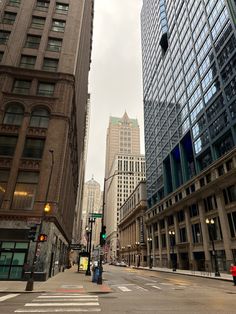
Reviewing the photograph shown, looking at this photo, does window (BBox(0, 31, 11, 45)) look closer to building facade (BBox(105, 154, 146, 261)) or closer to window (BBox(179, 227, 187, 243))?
window (BBox(179, 227, 187, 243))

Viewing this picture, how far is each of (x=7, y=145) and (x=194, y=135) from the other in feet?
131

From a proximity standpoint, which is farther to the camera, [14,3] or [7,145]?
[14,3]

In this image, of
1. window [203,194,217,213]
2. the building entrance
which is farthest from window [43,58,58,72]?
window [203,194,217,213]

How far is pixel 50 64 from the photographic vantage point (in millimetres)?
33312

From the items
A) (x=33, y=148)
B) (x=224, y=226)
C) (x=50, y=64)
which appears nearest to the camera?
(x=33, y=148)

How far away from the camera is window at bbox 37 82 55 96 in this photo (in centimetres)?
3094

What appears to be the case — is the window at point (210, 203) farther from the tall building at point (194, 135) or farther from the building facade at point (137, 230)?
the building facade at point (137, 230)

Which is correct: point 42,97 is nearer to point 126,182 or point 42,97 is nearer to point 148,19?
point 148,19

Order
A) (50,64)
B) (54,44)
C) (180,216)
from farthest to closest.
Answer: (180,216) < (54,44) < (50,64)

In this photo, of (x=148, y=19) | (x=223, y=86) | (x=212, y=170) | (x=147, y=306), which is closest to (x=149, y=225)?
(x=212, y=170)

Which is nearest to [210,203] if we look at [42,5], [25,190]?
[25,190]

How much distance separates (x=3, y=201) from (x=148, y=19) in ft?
364

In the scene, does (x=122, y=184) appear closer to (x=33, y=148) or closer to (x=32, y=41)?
(x=32, y=41)

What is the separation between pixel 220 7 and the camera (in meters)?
46.7
